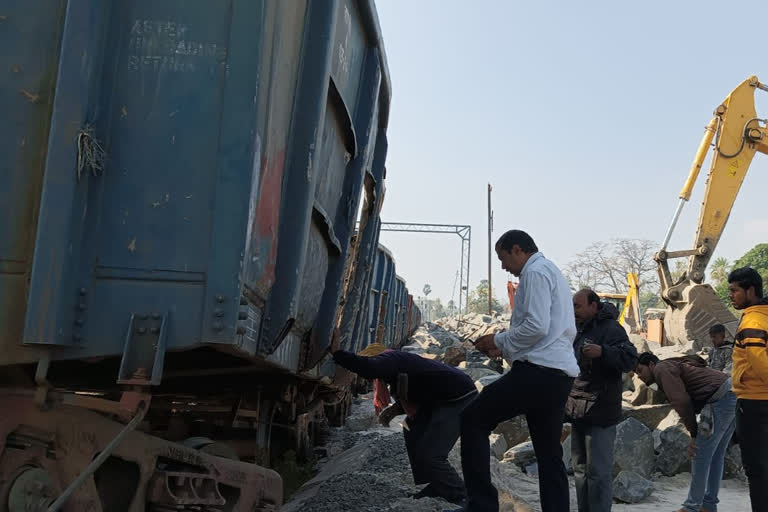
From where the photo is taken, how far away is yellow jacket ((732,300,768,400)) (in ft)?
14.0

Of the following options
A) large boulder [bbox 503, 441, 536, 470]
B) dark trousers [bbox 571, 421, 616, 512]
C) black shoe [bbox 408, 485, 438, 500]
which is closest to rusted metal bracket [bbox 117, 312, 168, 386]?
black shoe [bbox 408, 485, 438, 500]

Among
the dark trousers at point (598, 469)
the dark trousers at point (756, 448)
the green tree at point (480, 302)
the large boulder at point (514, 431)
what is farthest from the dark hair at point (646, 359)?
the green tree at point (480, 302)

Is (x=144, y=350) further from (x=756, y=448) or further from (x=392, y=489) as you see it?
(x=756, y=448)

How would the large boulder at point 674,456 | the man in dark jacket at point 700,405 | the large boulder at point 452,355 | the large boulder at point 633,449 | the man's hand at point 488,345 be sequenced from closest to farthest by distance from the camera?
the man's hand at point 488,345 < the man in dark jacket at point 700,405 < the large boulder at point 633,449 < the large boulder at point 674,456 < the large boulder at point 452,355

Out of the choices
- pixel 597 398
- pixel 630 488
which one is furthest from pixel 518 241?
pixel 630 488

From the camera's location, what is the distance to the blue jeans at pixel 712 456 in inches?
205

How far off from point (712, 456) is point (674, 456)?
2681 millimetres

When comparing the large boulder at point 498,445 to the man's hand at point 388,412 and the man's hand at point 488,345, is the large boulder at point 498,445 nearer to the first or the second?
the man's hand at point 388,412

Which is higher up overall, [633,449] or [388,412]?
[388,412]

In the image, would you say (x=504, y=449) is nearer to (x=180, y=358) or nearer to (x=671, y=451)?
(x=671, y=451)

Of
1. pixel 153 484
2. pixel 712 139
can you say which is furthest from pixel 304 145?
pixel 712 139

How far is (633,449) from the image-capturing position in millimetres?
7418

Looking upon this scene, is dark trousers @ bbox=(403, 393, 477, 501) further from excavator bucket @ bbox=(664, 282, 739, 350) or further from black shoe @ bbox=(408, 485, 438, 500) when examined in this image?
excavator bucket @ bbox=(664, 282, 739, 350)

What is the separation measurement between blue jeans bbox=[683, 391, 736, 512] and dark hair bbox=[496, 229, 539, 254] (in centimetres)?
220
